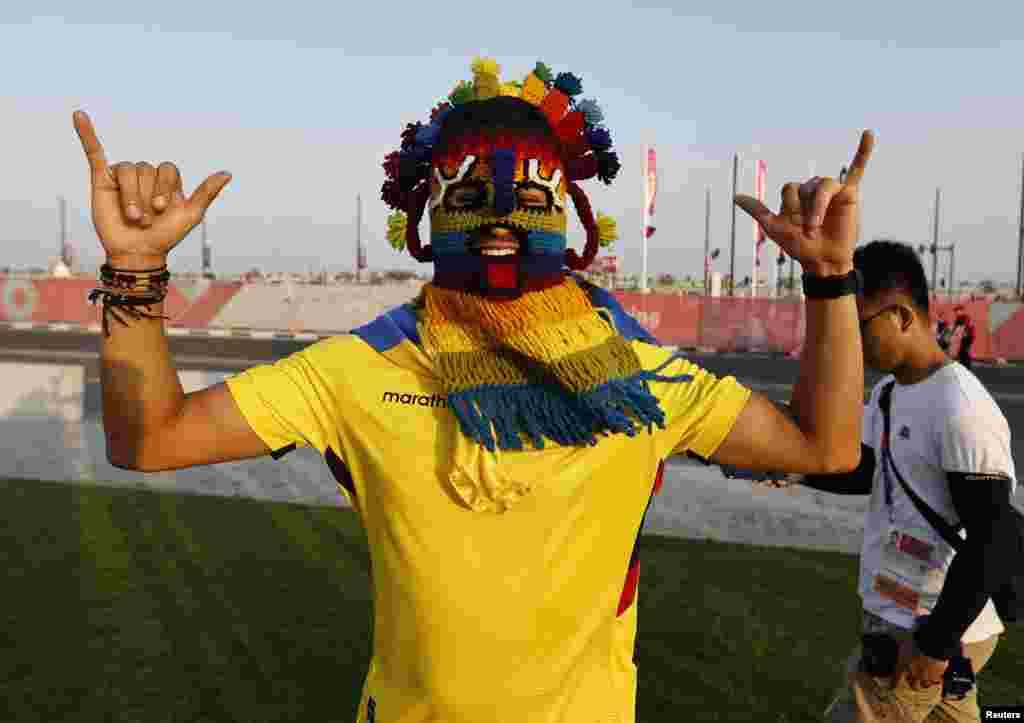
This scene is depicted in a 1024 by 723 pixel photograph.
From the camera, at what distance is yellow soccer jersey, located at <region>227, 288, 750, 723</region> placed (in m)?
1.72

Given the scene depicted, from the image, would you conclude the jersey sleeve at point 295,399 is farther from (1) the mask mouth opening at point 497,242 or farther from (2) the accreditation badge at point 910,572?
(2) the accreditation badge at point 910,572

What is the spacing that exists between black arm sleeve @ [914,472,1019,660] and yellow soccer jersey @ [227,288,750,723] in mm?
1104

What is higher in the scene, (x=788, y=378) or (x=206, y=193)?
(x=206, y=193)

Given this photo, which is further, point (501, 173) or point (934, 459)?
point (934, 459)

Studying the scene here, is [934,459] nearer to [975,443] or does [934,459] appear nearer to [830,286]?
[975,443]

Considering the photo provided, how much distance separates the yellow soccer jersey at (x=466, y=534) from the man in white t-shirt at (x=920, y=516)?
3.69 ft

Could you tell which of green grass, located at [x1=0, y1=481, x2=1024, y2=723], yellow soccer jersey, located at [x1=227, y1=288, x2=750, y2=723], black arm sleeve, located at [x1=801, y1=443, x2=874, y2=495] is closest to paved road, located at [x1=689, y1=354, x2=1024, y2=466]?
green grass, located at [x1=0, y1=481, x2=1024, y2=723]

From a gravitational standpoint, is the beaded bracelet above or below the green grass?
above

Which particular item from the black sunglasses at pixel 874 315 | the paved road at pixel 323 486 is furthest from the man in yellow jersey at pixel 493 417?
the paved road at pixel 323 486

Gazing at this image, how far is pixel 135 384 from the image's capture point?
5.46ft

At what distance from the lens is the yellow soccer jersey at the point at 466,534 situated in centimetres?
172

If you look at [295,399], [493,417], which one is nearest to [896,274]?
[493,417]

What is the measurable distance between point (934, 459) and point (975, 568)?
0.38 meters

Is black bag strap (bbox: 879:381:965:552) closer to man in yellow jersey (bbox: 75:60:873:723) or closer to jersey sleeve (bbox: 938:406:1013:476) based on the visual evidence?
jersey sleeve (bbox: 938:406:1013:476)
